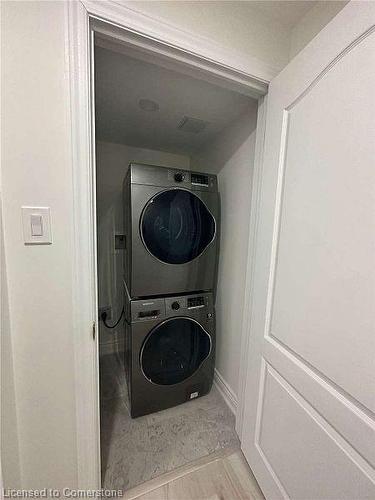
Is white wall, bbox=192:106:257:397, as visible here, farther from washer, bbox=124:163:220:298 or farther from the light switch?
the light switch

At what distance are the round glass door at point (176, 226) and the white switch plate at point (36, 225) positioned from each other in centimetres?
60

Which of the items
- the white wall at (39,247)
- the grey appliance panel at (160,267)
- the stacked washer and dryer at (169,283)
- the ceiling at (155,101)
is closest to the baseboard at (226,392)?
the stacked washer and dryer at (169,283)

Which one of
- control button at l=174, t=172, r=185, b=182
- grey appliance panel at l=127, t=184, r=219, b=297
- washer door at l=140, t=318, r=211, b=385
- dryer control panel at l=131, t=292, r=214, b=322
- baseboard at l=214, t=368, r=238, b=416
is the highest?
control button at l=174, t=172, r=185, b=182

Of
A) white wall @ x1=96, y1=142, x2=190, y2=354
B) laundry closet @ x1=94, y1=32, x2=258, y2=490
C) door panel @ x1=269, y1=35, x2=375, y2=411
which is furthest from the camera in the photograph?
white wall @ x1=96, y1=142, x2=190, y2=354

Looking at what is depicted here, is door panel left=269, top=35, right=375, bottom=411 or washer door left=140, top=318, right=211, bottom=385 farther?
washer door left=140, top=318, right=211, bottom=385

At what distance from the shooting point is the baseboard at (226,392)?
59.1 inches

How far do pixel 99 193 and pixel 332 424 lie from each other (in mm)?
2192

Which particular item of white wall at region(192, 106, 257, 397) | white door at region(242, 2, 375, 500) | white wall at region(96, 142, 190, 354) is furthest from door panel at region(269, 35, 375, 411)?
white wall at region(96, 142, 190, 354)

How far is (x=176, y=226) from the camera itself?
1418 millimetres

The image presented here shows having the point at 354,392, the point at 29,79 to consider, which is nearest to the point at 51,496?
the point at 354,392

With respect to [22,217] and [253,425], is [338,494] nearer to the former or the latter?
[253,425]

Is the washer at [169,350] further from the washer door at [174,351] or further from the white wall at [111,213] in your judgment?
the white wall at [111,213]

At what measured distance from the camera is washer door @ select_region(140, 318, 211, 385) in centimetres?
140

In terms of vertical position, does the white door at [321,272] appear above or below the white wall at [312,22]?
below
